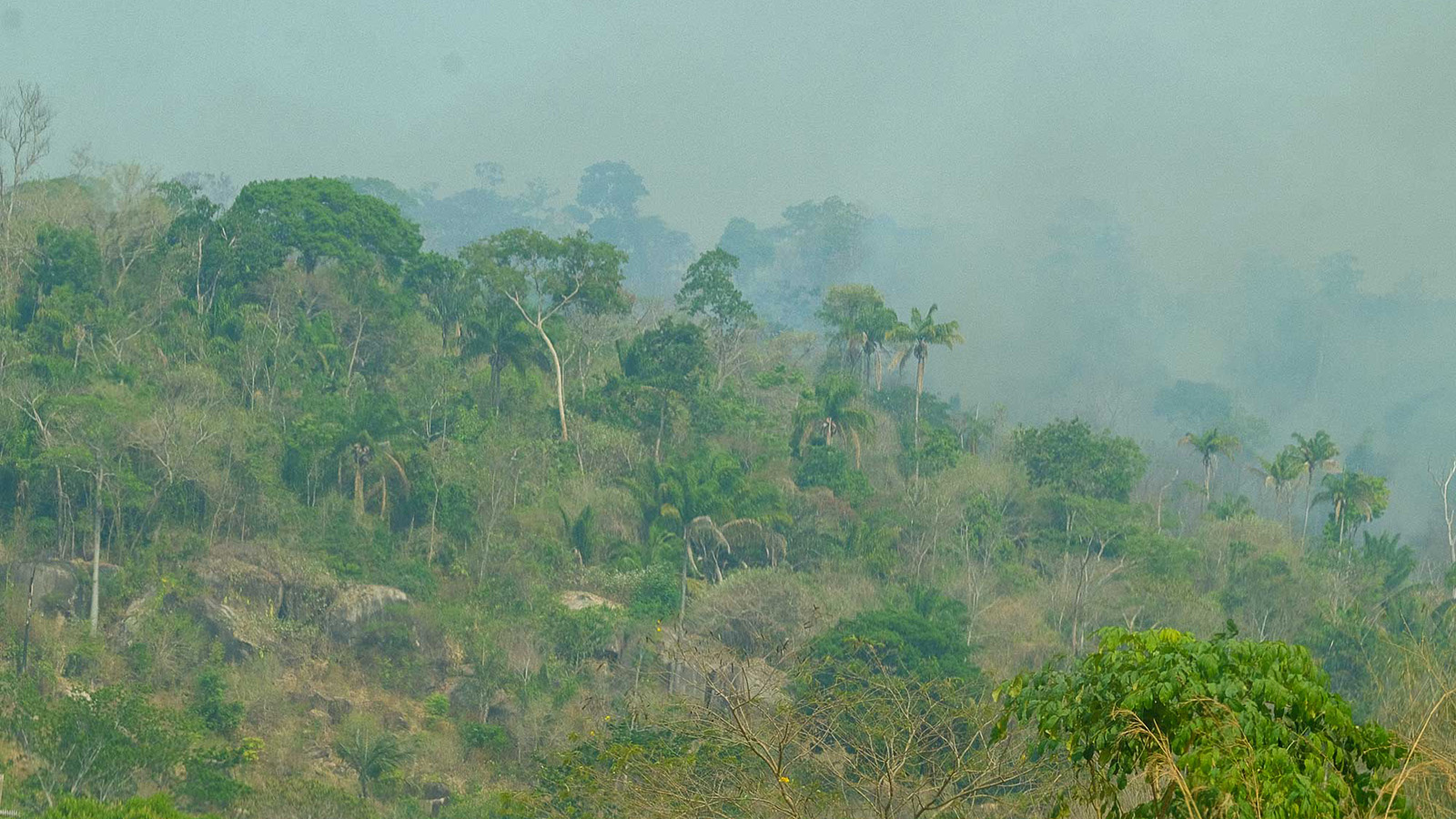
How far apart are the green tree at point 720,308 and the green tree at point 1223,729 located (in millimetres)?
44365

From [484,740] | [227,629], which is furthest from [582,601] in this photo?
[227,629]

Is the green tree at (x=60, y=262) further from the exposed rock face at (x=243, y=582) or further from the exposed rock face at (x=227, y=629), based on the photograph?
the exposed rock face at (x=227, y=629)

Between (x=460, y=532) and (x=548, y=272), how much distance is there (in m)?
11.6

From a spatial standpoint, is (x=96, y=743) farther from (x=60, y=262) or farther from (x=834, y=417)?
(x=834, y=417)

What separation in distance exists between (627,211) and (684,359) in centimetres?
6832

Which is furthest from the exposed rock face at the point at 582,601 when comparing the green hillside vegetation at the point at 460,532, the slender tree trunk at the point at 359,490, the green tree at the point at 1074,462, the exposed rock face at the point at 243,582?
the green tree at the point at 1074,462

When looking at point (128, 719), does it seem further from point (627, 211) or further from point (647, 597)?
point (627, 211)

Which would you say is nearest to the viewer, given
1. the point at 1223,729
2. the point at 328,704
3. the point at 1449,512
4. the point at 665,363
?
the point at 1223,729

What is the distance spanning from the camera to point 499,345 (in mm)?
44750

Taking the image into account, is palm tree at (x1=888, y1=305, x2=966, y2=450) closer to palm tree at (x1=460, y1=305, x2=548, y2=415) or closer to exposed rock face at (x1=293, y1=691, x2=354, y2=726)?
palm tree at (x1=460, y1=305, x2=548, y2=415)

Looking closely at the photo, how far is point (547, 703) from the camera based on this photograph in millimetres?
33969

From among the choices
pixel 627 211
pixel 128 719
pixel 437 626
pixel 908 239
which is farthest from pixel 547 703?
pixel 908 239

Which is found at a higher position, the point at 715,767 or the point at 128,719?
the point at 715,767

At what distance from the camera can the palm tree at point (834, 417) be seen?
45250 mm
